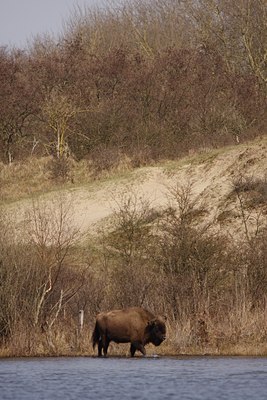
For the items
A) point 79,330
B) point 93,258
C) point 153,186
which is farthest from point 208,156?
point 79,330

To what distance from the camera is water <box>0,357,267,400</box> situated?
65.9 feet

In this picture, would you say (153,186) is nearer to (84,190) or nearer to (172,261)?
(84,190)

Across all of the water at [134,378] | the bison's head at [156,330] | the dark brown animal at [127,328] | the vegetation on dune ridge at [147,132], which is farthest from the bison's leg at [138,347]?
the vegetation on dune ridge at [147,132]

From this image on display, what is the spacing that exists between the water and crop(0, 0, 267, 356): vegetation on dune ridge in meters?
6.85

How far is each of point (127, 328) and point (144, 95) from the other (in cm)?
4188

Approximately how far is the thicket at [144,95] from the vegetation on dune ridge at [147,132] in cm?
9

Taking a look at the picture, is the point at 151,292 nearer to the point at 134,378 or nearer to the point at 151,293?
the point at 151,293

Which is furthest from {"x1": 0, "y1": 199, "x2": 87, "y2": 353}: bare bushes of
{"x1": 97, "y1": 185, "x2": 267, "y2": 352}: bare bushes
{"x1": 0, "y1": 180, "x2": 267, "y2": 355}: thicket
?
{"x1": 97, "y1": 185, "x2": 267, "y2": 352}: bare bushes

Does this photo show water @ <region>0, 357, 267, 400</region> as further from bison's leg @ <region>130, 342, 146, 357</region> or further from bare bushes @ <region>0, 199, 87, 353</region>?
bare bushes @ <region>0, 199, 87, 353</region>

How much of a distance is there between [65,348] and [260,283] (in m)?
7.40

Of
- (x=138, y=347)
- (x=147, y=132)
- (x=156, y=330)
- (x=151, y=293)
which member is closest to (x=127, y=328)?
(x=138, y=347)

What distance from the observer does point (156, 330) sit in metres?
27.6

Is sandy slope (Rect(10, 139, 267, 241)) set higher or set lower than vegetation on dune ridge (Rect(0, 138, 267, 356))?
higher

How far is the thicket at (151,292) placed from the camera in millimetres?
28266
